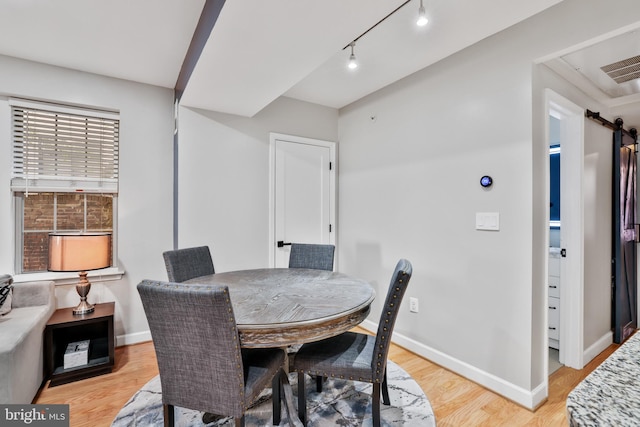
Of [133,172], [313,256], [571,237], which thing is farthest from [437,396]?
[133,172]

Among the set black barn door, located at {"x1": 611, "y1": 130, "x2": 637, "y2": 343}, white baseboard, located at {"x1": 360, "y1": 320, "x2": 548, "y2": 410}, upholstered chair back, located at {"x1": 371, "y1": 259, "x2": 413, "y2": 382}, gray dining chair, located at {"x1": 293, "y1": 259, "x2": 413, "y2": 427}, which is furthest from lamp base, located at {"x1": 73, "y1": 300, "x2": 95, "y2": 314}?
black barn door, located at {"x1": 611, "y1": 130, "x2": 637, "y2": 343}

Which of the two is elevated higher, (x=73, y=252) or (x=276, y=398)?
(x=73, y=252)

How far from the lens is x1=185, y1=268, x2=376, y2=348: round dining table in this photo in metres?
1.38

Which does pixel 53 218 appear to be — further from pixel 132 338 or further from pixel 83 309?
pixel 132 338

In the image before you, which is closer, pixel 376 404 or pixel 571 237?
pixel 376 404

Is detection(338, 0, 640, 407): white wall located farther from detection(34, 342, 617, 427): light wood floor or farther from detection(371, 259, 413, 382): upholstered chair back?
detection(371, 259, 413, 382): upholstered chair back

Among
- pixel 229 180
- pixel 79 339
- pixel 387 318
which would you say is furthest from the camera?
pixel 229 180

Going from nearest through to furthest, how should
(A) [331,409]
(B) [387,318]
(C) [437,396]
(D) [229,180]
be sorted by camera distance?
(B) [387,318], (A) [331,409], (C) [437,396], (D) [229,180]

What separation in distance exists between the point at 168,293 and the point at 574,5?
8.90 ft

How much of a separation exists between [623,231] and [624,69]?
62.0 inches

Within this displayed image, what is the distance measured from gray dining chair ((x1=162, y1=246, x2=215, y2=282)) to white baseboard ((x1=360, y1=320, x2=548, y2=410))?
1.91m

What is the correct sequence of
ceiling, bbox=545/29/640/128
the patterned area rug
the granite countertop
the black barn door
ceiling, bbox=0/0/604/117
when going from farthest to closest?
the black barn door → ceiling, bbox=545/29/640/128 → the patterned area rug → ceiling, bbox=0/0/604/117 → the granite countertop

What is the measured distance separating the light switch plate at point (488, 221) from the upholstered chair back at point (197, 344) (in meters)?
1.89

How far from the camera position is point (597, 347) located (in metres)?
2.75
